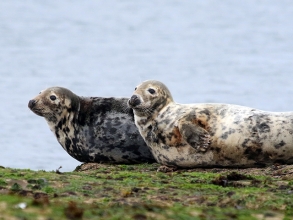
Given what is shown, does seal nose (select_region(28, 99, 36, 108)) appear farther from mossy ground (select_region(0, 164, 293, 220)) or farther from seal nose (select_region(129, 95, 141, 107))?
mossy ground (select_region(0, 164, 293, 220))

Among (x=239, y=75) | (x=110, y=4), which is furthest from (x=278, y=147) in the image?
(x=110, y=4)

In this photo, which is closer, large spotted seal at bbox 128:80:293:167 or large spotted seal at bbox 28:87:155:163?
large spotted seal at bbox 128:80:293:167

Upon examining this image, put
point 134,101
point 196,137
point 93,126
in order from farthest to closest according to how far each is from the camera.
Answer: point 93,126
point 134,101
point 196,137

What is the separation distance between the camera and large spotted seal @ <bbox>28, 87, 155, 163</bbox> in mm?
15336

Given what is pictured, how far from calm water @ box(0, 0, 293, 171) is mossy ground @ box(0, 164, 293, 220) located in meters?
14.0

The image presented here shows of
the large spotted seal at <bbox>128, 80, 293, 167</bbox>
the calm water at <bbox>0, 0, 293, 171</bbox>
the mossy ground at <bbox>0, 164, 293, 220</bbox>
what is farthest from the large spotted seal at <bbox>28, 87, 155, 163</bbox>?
the calm water at <bbox>0, 0, 293, 171</bbox>

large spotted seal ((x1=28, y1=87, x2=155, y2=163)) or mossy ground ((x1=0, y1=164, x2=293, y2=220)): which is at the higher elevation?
large spotted seal ((x1=28, y1=87, x2=155, y2=163))

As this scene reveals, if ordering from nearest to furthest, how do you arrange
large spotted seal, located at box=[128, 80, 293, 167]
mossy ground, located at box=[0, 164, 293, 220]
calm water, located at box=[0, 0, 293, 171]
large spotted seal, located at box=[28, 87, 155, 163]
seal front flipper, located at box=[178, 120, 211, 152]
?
mossy ground, located at box=[0, 164, 293, 220] → large spotted seal, located at box=[128, 80, 293, 167] → seal front flipper, located at box=[178, 120, 211, 152] → large spotted seal, located at box=[28, 87, 155, 163] → calm water, located at box=[0, 0, 293, 171]

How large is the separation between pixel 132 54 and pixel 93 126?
189 feet

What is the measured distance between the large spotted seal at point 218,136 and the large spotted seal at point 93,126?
0.93 metres

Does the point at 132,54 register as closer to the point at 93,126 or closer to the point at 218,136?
the point at 93,126

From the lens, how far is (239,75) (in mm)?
59500

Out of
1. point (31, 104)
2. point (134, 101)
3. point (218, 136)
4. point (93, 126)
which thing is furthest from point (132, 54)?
point (218, 136)

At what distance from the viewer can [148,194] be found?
36.3 ft
